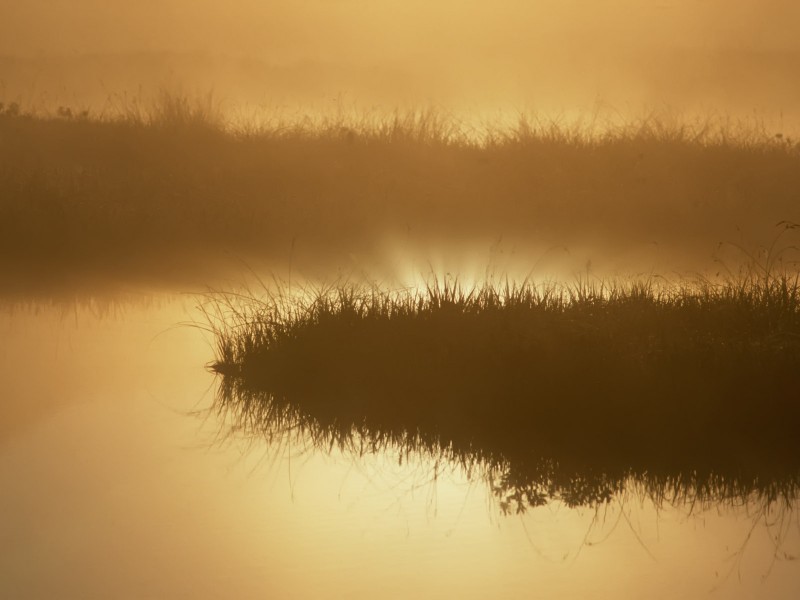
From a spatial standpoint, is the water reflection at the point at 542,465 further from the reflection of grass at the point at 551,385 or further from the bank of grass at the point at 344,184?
the bank of grass at the point at 344,184

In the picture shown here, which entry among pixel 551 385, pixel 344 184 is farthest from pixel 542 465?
pixel 344 184

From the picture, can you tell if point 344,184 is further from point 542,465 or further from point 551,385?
point 542,465

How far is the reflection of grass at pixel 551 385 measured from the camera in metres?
4.67

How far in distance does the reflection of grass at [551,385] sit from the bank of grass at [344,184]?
353 cm

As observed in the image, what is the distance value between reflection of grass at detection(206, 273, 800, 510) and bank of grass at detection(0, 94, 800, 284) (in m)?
3.53

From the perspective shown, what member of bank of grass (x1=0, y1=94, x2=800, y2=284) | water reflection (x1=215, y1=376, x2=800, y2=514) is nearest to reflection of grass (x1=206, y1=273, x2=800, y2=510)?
water reflection (x1=215, y1=376, x2=800, y2=514)

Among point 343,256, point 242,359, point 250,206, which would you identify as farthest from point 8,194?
point 242,359

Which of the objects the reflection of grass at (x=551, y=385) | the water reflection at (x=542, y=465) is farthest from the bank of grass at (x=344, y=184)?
the water reflection at (x=542, y=465)

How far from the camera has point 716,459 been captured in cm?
473

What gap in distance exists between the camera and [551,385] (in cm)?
534

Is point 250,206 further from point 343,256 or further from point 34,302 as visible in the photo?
point 34,302

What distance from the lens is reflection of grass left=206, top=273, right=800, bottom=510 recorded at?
467cm

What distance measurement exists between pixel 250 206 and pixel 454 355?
528 centimetres

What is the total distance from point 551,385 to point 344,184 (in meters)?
6.13
